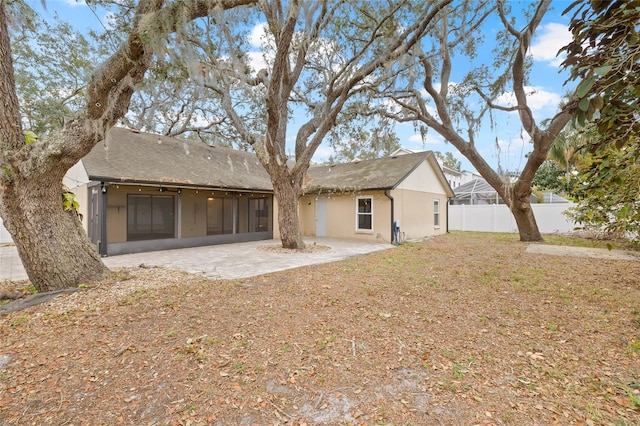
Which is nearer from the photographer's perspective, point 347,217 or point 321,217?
point 347,217

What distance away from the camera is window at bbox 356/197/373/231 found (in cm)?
1262

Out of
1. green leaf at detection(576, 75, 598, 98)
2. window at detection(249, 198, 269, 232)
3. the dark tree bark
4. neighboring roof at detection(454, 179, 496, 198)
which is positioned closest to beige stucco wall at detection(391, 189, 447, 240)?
neighboring roof at detection(454, 179, 496, 198)

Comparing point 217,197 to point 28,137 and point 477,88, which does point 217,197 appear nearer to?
point 28,137

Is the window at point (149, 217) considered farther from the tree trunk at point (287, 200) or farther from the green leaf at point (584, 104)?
the green leaf at point (584, 104)

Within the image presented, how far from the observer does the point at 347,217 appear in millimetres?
13320

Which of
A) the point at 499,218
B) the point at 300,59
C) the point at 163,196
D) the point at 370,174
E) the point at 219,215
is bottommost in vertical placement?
the point at 499,218

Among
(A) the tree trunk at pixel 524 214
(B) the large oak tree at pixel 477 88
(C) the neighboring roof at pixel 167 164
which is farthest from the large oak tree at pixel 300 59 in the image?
(A) the tree trunk at pixel 524 214

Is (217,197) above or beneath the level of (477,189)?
beneath

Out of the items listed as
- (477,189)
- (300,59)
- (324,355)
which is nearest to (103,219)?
(300,59)

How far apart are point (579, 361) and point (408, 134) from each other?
10176 millimetres

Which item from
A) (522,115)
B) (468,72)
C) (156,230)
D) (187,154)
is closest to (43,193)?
(156,230)

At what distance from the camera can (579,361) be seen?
2.71 metres

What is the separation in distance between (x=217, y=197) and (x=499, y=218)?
14.9 meters

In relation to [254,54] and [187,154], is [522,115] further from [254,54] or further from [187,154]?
[187,154]
